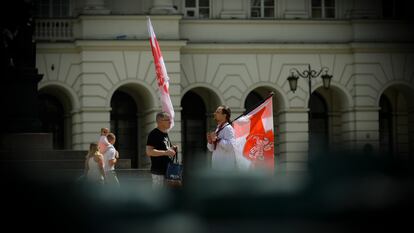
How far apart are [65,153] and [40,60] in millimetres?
14462

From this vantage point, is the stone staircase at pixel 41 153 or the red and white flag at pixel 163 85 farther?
the red and white flag at pixel 163 85

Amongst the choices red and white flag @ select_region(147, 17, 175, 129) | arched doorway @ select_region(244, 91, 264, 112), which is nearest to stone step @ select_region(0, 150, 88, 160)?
red and white flag @ select_region(147, 17, 175, 129)

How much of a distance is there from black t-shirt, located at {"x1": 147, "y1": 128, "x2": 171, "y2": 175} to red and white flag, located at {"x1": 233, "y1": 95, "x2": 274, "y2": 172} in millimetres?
1618

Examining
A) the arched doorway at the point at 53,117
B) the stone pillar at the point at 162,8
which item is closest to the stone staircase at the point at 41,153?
the stone pillar at the point at 162,8

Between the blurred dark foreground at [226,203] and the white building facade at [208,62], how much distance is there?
29.9 m

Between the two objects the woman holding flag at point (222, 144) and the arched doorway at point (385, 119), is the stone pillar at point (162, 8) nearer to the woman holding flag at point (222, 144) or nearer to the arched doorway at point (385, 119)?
the arched doorway at point (385, 119)

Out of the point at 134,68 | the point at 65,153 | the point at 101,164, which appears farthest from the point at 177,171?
the point at 134,68

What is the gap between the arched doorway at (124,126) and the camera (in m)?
37.8

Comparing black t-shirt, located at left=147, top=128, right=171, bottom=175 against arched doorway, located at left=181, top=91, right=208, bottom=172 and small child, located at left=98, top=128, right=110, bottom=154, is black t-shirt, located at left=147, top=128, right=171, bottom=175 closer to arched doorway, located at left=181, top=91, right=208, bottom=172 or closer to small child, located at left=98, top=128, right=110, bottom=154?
small child, located at left=98, top=128, right=110, bottom=154

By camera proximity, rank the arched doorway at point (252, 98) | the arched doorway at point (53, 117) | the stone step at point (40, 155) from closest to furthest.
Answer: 1. the stone step at point (40, 155)
2. the arched doorway at point (53, 117)
3. the arched doorway at point (252, 98)

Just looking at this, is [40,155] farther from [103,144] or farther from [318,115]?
[318,115]

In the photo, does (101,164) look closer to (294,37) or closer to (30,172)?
(30,172)

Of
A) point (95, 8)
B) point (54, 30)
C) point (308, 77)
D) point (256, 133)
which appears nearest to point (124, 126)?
point (54, 30)

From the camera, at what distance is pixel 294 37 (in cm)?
→ 3741
